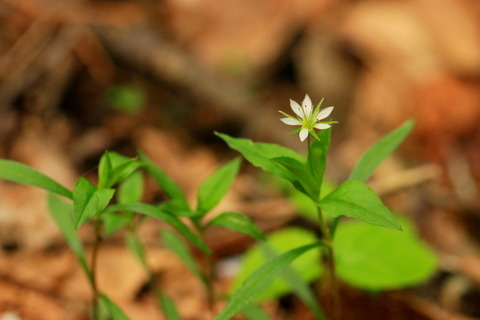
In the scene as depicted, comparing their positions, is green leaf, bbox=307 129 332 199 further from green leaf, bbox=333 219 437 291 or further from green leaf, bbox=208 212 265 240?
green leaf, bbox=333 219 437 291

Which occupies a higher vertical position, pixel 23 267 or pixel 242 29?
pixel 242 29

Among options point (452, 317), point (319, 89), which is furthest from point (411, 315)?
point (319, 89)

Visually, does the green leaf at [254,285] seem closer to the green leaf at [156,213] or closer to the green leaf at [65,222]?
the green leaf at [156,213]

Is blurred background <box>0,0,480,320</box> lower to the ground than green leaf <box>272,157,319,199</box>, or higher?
higher

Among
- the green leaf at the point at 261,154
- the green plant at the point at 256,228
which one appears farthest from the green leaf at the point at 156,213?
the green leaf at the point at 261,154

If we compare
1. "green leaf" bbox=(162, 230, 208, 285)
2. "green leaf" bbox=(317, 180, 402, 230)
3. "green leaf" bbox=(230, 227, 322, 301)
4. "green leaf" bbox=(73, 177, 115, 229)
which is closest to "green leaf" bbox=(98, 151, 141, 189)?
"green leaf" bbox=(73, 177, 115, 229)

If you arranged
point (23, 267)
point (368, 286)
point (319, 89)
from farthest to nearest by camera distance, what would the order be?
point (319, 89)
point (23, 267)
point (368, 286)

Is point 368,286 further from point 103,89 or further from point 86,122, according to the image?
point 103,89
